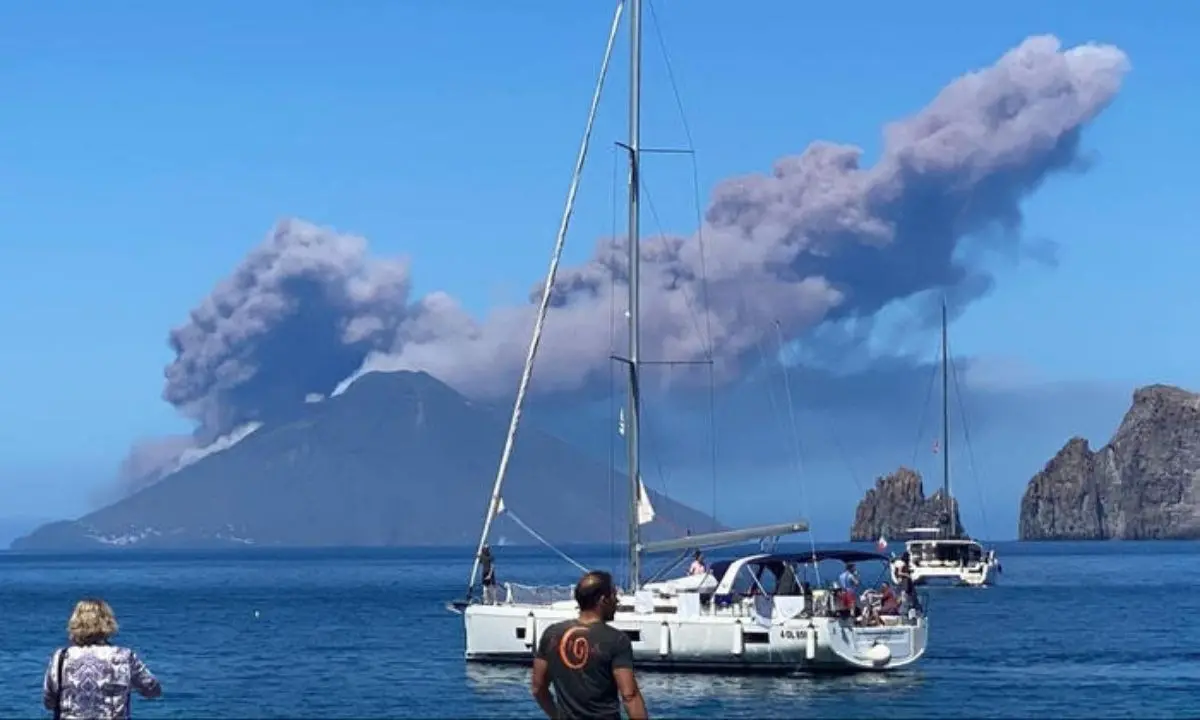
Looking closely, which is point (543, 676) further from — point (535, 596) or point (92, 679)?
point (535, 596)

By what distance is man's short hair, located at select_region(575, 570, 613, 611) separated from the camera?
49.6 ft

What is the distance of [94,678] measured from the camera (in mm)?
16797

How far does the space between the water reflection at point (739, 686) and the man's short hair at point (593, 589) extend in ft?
98.9

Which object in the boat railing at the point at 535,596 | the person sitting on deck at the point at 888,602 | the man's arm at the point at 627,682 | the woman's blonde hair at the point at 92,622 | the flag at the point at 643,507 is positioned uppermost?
the flag at the point at 643,507

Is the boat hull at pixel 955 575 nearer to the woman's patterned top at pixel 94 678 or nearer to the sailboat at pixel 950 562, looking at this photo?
the sailboat at pixel 950 562

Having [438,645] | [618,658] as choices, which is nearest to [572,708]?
[618,658]

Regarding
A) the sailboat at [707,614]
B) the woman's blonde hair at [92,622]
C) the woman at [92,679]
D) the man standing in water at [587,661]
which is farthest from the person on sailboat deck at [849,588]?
the woman's blonde hair at [92,622]

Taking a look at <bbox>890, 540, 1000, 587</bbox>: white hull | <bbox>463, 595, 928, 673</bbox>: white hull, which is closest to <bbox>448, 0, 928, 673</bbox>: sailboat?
<bbox>463, 595, 928, 673</bbox>: white hull

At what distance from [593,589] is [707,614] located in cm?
3521

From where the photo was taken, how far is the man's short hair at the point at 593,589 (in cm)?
1513

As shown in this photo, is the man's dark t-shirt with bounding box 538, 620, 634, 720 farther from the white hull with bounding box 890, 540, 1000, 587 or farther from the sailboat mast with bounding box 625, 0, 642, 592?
the white hull with bounding box 890, 540, 1000, 587

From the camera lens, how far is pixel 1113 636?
7662cm

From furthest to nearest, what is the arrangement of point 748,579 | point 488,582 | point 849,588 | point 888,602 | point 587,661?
point 488,582 → point 849,588 → point 888,602 → point 748,579 → point 587,661

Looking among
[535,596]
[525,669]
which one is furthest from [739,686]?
[535,596]
